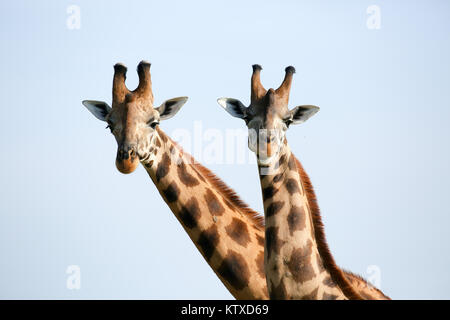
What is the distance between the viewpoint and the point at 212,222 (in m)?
14.0

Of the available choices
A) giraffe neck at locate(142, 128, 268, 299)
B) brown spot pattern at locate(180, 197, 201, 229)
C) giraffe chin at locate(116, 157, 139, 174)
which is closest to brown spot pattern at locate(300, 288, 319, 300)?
giraffe neck at locate(142, 128, 268, 299)

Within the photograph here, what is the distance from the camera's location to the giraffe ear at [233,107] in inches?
522

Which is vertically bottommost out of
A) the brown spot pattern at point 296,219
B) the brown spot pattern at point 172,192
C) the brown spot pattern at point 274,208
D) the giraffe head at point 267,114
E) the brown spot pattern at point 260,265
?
the brown spot pattern at point 260,265

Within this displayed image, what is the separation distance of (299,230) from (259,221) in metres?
2.42

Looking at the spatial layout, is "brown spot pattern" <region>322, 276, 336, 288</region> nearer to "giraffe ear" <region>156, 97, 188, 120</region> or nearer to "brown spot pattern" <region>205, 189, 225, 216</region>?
"brown spot pattern" <region>205, 189, 225, 216</region>

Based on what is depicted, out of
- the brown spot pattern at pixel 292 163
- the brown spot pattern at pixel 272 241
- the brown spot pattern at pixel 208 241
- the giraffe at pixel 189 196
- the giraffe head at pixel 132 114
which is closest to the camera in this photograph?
the brown spot pattern at pixel 272 241

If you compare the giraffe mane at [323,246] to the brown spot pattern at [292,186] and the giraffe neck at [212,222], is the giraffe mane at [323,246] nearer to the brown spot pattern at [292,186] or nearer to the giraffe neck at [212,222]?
the brown spot pattern at [292,186]

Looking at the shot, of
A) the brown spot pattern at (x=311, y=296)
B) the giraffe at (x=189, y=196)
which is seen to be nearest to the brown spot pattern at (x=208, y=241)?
the giraffe at (x=189, y=196)

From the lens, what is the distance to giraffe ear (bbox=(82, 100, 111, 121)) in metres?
14.1

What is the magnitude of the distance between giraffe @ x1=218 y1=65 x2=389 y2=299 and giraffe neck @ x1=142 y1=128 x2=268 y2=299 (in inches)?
57.5

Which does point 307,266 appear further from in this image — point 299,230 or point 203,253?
point 203,253

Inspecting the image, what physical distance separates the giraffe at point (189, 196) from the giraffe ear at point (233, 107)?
1.07 metres

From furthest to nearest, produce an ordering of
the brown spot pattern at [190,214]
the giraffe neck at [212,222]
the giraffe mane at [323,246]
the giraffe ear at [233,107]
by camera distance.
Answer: the brown spot pattern at [190,214], the giraffe neck at [212,222], the giraffe ear at [233,107], the giraffe mane at [323,246]
